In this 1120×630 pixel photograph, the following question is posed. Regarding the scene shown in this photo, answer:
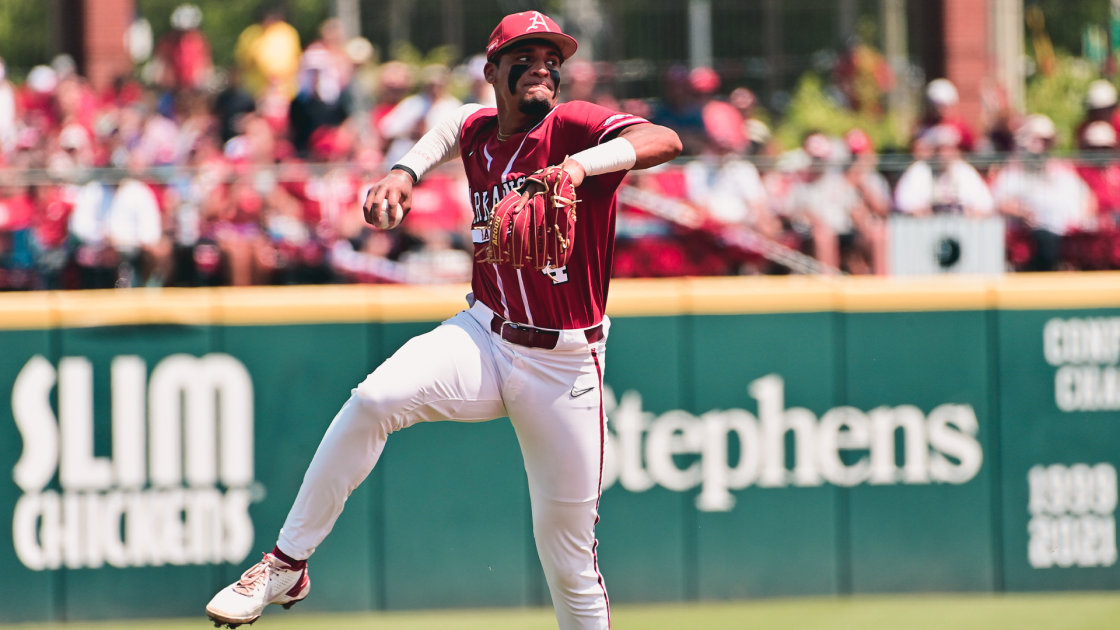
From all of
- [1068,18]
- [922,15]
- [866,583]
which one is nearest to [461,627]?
[866,583]

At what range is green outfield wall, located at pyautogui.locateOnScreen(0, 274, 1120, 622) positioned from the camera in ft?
22.3

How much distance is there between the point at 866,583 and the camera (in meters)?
7.14

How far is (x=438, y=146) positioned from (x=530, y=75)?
1.76ft

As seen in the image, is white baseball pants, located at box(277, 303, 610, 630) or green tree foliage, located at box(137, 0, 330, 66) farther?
green tree foliage, located at box(137, 0, 330, 66)

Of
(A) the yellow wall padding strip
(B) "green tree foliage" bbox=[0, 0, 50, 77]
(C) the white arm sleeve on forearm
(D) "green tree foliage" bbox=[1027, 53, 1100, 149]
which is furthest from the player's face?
(B) "green tree foliage" bbox=[0, 0, 50, 77]

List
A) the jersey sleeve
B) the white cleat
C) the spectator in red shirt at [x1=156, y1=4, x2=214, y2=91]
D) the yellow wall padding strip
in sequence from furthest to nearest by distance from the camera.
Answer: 1. the spectator in red shirt at [x1=156, y1=4, x2=214, y2=91]
2. the yellow wall padding strip
3. the jersey sleeve
4. the white cleat

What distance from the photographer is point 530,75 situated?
428 centimetres

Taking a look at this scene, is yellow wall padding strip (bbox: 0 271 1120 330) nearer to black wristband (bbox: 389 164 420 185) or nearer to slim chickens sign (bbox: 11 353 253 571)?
slim chickens sign (bbox: 11 353 253 571)

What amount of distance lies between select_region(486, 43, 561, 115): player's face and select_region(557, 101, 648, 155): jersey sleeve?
0.10 meters

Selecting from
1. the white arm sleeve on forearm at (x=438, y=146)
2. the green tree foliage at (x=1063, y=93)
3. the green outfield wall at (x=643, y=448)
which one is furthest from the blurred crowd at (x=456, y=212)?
the green tree foliage at (x=1063, y=93)

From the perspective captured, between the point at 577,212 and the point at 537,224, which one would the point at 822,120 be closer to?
the point at 577,212

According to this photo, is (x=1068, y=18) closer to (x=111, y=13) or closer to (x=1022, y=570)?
(x=111, y=13)

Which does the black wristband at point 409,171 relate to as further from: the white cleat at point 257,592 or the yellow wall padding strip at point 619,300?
the yellow wall padding strip at point 619,300

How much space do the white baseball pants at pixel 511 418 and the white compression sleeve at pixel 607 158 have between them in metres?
0.63
